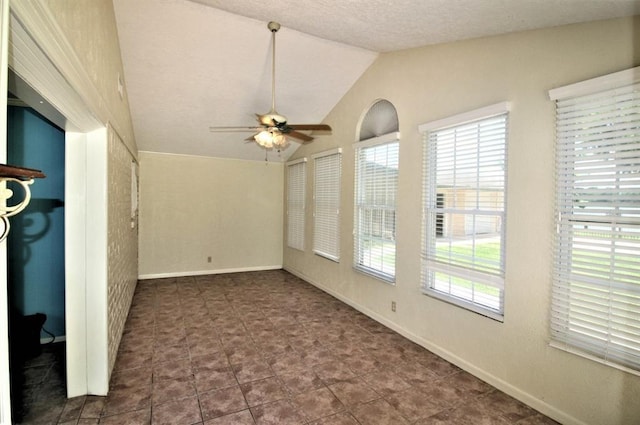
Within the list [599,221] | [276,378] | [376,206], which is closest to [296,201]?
[376,206]

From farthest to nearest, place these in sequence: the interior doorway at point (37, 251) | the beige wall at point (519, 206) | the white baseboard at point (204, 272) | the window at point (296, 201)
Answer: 1. the window at point (296, 201)
2. the white baseboard at point (204, 272)
3. the interior doorway at point (37, 251)
4. the beige wall at point (519, 206)

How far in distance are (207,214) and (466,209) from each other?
504 centimetres

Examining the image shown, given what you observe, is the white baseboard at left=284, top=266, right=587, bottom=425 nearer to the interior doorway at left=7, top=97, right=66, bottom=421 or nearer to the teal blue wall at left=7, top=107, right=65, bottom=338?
the interior doorway at left=7, top=97, right=66, bottom=421

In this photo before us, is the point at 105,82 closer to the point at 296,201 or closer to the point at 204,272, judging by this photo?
the point at 296,201

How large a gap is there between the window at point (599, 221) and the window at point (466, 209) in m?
0.45

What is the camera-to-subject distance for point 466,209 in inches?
116

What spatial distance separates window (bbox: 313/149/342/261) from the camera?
5.03 metres

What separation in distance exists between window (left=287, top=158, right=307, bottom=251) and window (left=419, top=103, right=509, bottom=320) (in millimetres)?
3181

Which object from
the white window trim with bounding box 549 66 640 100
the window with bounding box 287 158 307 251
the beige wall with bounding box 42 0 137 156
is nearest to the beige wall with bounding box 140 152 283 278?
the window with bounding box 287 158 307 251

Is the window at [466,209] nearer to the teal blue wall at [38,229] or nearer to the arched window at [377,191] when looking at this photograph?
A: the arched window at [377,191]

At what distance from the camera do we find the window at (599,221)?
1.92m

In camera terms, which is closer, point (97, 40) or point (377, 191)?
point (97, 40)

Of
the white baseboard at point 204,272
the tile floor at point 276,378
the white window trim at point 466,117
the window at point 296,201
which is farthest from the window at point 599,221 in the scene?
the white baseboard at point 204,272

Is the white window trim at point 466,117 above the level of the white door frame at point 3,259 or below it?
above
